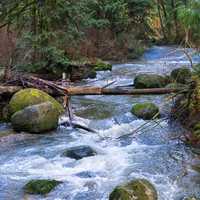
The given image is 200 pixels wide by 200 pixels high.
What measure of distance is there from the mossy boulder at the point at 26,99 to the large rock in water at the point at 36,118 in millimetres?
706

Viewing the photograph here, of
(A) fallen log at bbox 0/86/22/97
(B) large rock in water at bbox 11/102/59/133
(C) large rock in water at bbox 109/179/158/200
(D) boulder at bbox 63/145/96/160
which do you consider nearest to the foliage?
(D) boulder at bbox 63/145/96/160

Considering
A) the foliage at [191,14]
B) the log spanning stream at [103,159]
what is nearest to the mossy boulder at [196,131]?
the log spanning stream at [103,159]

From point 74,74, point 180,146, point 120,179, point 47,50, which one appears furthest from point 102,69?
point 120,179

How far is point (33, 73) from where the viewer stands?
16438 mm

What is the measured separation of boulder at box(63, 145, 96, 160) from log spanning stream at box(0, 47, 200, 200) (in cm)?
13

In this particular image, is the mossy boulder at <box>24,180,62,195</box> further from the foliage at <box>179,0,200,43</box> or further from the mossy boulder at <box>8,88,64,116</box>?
the mossy boulder at <box>8,88,64,116</box>

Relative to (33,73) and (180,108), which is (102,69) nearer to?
(33,73)

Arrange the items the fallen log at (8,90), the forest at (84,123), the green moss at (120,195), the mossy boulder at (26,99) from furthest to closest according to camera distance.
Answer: the fallen log at (8,90)
the mossy boulder at (26,99)
the forest at (84,123)
the green moss at (120,195)

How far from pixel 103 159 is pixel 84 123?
269 centimetres

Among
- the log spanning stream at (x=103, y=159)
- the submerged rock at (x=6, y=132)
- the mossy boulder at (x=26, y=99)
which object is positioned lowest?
the submerged rock at (x=6, y=132)

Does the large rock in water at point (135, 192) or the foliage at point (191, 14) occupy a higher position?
the foliage at point (191, 14)

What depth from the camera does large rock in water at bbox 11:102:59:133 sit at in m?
9.95

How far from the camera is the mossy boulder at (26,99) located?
1097 centimetres

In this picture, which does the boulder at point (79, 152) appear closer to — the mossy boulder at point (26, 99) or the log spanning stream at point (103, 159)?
the log spanning stream at point (103, 159)
